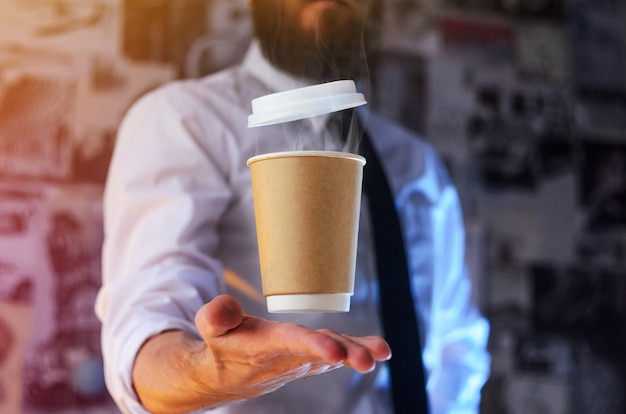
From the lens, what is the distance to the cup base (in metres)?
0.60

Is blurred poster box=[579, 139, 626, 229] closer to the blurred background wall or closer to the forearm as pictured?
the blurred background wall

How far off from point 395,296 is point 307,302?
57 centimetres

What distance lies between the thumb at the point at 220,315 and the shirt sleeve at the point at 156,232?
29 centimetres

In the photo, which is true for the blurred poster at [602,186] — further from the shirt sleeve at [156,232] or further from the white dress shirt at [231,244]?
the shirt sleeve at [156,232]

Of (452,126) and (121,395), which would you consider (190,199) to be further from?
(452,126)

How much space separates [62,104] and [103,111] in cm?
8

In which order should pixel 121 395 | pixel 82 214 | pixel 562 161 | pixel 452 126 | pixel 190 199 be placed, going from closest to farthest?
pixel 121 395, pixel 190 199, pixel 82 214, pixel 452 126, pixel 562 161

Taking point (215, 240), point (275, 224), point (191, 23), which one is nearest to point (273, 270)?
point (275, 224)

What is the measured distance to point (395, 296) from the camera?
1146 mm

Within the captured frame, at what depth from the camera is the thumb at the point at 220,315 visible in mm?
551

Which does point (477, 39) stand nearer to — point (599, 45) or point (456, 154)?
point (456, 154)

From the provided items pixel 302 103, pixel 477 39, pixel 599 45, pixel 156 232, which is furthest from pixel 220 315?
pixel 599 45

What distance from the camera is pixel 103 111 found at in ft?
4.55

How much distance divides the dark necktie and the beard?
0.46 ft
